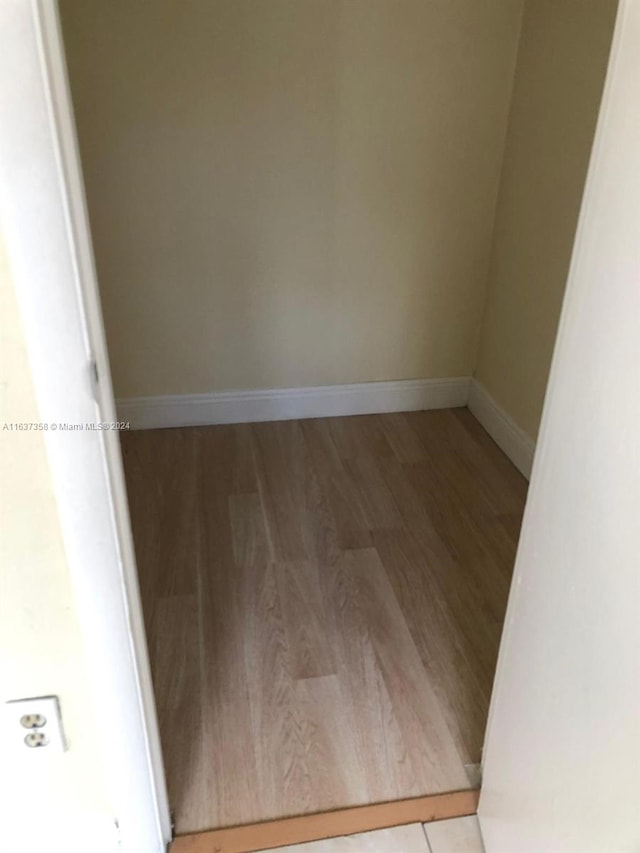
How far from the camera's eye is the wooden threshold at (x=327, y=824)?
4.26 feet

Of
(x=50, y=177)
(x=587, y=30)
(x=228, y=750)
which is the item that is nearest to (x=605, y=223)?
(x=50, y=177)

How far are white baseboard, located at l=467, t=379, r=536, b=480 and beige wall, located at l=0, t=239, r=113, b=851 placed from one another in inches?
67.4

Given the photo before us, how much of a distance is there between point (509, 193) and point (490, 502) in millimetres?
1135

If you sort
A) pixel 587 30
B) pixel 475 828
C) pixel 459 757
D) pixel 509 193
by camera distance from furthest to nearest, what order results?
pixel 509 193 → pixel 587 30 → pixel 459 757 → pixel 475 828

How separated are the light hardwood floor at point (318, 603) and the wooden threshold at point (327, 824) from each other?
0.03m

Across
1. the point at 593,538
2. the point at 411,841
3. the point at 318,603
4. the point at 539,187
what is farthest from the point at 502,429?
the point at 593,538

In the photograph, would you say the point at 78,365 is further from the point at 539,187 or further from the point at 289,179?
the point at 539,187

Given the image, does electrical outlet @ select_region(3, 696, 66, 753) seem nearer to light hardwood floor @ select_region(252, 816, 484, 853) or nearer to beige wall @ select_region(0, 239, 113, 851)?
beige wall @ select_region(0, 239, 113, 851)

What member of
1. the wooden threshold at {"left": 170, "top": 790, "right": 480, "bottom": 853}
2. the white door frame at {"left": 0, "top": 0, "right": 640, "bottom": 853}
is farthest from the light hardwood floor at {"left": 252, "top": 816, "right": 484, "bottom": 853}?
the white door frame at {"left": 0, "top": 0, "right": 640, "bottom": 853}

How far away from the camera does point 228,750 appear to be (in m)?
1.48

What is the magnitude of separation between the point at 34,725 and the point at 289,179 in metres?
1.94

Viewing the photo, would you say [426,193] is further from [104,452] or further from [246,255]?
[104,452]

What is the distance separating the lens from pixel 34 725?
3.59 feet

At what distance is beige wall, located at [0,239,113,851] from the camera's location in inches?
33.0
